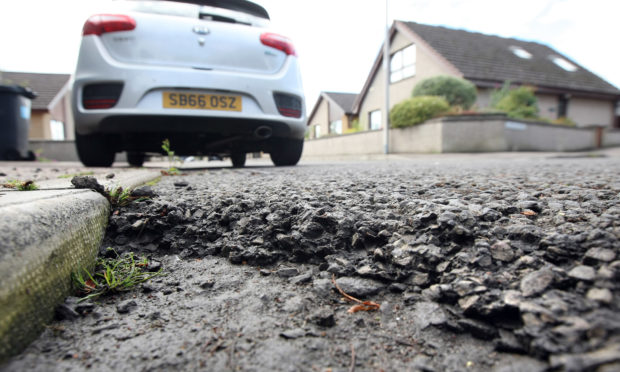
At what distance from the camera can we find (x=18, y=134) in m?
8.13

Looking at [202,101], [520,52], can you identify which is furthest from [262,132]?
[520,52]

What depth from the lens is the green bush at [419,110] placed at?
465 inches

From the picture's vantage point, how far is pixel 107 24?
10.5 feet

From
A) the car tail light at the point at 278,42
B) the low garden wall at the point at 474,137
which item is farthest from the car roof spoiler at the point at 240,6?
the low garden wall at the point at 474,137

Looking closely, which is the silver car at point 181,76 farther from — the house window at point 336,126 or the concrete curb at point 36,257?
the house window at point 336,126

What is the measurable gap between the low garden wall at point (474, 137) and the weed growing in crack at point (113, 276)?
11.2 m

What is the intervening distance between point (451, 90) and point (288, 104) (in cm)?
1120

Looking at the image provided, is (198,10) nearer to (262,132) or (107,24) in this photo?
(107,24)

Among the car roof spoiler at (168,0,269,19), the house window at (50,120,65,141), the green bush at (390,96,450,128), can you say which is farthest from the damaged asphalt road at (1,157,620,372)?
the house window at (50,120,65,141)

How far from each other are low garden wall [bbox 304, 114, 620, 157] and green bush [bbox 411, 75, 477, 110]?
215 cm

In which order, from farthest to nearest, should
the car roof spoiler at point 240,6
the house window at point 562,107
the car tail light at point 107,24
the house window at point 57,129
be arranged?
the house window at point 57,129 < the house window at point 562,107 < the car roof spoiler at point 240,6 < the car tail light at point 107,24

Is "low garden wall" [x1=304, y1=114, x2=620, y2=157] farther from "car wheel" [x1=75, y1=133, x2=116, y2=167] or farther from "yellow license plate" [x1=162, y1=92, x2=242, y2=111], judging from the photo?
"car wheel" [x1=75, y1=133, x2=116, y2=167]

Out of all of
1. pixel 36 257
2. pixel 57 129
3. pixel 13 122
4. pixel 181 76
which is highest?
pixel 57 129

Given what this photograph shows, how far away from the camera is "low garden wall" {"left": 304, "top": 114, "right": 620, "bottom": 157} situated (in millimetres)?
11289
